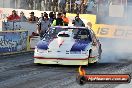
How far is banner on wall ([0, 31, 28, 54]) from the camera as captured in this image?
1562 cm

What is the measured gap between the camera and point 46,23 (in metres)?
17.8

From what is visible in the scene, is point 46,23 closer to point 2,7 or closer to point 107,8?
point 107,8

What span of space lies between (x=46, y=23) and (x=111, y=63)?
5.81 m

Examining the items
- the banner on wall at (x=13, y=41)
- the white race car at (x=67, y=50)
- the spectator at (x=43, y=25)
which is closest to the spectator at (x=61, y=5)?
the spectator at (x=43, y=25)

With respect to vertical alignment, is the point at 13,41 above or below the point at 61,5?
below

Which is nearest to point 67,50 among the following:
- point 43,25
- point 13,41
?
point 13,41

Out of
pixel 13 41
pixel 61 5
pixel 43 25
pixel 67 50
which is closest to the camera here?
pixel 67 50

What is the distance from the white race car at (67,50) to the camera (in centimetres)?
1135

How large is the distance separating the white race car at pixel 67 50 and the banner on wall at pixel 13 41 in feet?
12.4

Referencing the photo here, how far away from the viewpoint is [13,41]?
16219mm

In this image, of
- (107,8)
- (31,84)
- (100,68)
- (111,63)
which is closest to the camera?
(31,84)

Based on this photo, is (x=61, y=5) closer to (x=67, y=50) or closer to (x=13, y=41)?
(x=13, y=41)

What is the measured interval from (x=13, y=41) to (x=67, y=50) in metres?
5.28

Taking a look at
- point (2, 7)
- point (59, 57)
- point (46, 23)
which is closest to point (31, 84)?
point (59, 57)
